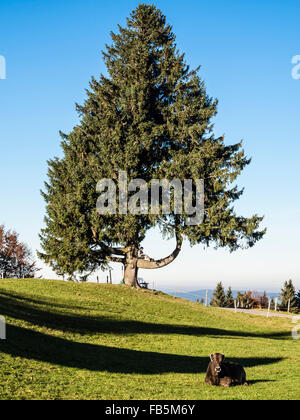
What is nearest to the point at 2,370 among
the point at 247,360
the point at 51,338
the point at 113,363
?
the point at 113,363

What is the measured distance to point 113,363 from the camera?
45.5 ft

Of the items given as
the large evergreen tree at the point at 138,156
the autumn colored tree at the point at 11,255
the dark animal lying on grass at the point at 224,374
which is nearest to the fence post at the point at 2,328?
the dark animal lying on grass at the point at 224,374

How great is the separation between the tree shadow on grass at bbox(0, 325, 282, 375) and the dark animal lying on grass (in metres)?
2.83

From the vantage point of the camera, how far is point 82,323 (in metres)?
20.7

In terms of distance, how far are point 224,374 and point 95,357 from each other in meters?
5.57

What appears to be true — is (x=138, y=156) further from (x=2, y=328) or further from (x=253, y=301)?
(x=253, y=301)

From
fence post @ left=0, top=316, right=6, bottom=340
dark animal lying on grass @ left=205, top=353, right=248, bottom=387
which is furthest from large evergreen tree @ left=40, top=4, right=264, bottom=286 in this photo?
dark animal lying on grass @ left=205, top=353, right=248, bottom=387

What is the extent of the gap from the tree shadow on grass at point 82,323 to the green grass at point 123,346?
2.4 inches

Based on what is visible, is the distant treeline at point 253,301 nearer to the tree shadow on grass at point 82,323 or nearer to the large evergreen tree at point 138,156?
the large evergreen tree at point 138,156

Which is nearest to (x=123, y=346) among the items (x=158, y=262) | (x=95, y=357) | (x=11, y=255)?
(x=95, y=357)

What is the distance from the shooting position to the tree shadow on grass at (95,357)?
1271 centimetres

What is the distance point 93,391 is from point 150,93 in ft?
89.5

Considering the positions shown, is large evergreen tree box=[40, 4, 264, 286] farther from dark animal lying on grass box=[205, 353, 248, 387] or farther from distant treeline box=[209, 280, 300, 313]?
distant treeline box=[209, 280, 300, 313]
